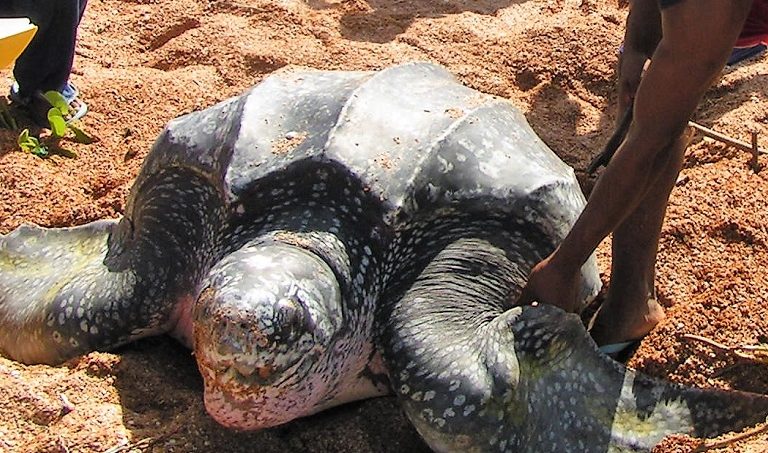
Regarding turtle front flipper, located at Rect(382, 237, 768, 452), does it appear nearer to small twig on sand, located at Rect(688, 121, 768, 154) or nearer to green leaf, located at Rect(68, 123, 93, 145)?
small twig on sand, located at Rect(688, 121, 768, 154)

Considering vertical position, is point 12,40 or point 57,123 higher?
point 12,40

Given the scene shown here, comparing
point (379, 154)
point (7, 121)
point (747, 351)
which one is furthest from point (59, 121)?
point (747, 351)

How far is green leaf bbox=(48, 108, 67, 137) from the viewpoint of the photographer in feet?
9.06

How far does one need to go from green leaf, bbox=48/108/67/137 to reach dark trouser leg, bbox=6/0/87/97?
19cm

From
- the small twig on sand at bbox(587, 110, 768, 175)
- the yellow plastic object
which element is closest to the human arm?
the small twig on sand at bbox(587, 110, 768, 175)

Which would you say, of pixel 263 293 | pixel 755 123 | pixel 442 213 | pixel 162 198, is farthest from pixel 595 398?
pixel 755 123

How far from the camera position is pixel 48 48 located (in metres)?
2.90

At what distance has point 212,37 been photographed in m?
3.26

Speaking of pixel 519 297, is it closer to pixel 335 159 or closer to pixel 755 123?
pixel 335 159

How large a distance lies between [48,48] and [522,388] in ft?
6.62

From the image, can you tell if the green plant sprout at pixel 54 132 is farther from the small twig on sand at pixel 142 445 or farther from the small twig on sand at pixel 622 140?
the small twig on sand at pixel 622 140

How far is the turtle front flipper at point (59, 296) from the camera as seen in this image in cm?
187

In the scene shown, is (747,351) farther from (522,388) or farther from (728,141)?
(728,141)

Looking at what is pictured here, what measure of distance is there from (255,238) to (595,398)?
2.31 ft
